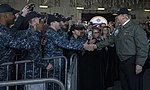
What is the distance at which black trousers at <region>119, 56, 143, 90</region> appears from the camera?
594 centimetres

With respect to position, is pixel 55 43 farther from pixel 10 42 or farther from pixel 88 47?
pixel 10 42

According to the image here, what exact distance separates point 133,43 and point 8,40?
2.65m

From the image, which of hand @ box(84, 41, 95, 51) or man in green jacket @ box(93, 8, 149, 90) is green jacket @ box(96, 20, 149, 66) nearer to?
man in green jacket @ box(93, 8, 149, 90)

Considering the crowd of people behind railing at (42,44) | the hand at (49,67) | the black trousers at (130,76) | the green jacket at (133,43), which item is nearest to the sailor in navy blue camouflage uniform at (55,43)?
the crowd of people behind railing at (42,44)

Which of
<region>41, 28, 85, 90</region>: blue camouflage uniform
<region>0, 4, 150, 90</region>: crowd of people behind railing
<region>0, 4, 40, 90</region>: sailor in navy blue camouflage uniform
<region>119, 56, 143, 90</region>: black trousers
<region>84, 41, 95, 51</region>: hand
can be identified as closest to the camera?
<region>0, 4, 40, 90</region>: sailor in navy blue camouflage uniform

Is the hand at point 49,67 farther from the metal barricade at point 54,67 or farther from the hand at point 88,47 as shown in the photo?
the hand at point 88,47

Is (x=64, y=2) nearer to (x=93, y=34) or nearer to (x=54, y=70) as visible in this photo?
(x=93, y=34)

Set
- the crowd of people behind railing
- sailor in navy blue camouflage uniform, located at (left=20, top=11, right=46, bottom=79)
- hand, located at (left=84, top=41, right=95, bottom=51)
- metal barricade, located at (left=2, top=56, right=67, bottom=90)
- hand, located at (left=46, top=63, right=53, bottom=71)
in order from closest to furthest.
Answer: the crowd of people behind railing
metal barricade, located at (left=2, top=56, right=67, bottom=90)
sailor in navy blue camouflage uniform, located at (left=20, top=11, right=46, bottom=79)
hand, located at (left=46, top=63, right=53, bottom=71)
hand, located at (left=84, top=41, right=95, bottom=51)

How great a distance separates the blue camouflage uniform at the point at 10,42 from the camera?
4.00 meters

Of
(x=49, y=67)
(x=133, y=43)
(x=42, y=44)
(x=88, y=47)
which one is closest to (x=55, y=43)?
(x=42, y=44)

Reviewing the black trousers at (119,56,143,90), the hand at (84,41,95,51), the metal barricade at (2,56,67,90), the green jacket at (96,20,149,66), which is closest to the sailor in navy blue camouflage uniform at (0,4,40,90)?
the metal barricade at (2,56,67,90)

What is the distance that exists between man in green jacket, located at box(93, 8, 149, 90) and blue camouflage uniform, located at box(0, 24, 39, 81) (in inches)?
82.2

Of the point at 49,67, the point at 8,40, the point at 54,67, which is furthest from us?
the point at 54,67

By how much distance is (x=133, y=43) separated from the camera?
19.3 feet
